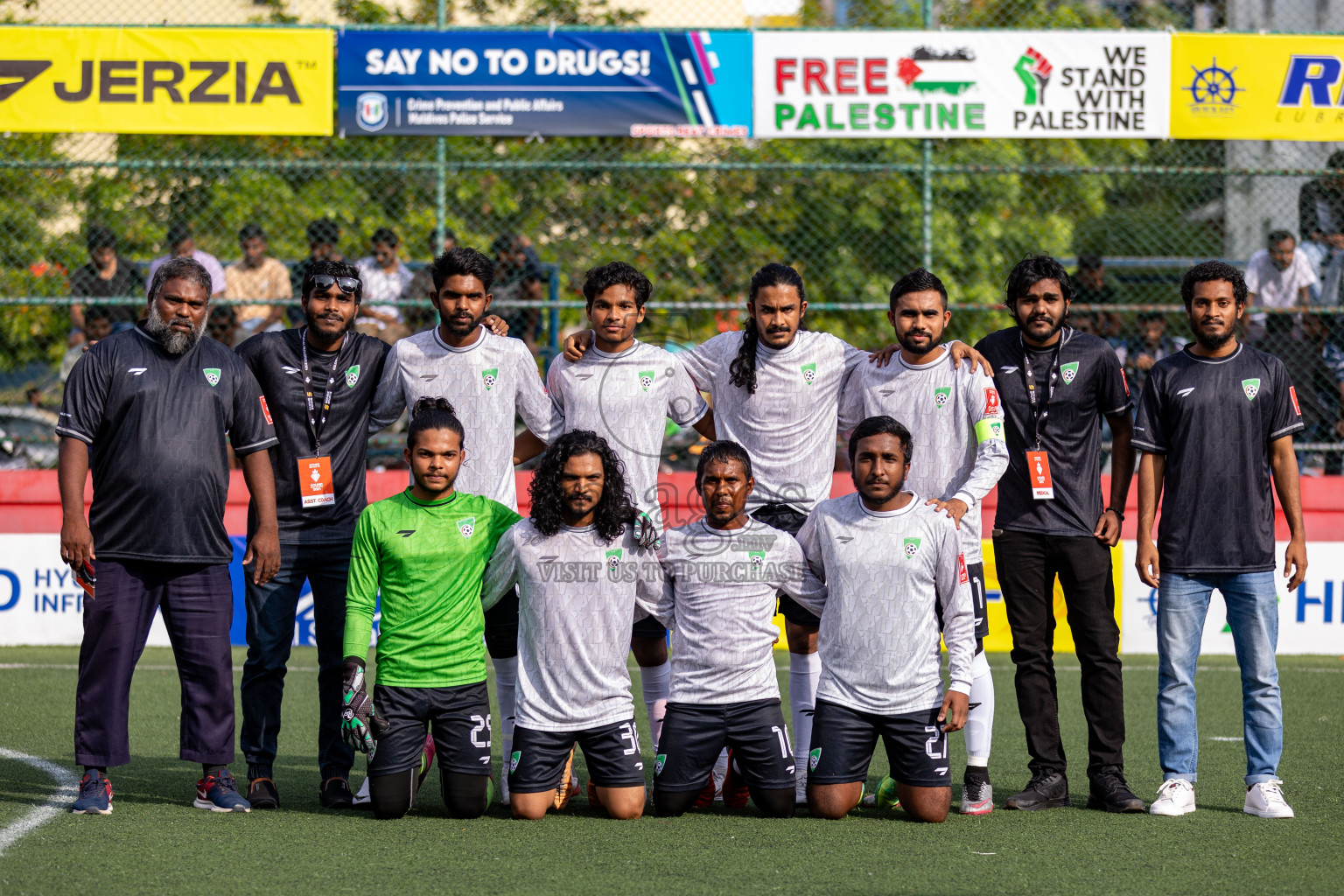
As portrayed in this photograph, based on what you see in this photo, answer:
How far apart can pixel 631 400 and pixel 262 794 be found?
2.20 meters

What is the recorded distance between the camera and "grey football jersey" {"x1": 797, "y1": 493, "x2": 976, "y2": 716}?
5.64 m

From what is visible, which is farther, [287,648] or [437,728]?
[287,648]

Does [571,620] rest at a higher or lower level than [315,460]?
lower

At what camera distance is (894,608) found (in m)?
5.65

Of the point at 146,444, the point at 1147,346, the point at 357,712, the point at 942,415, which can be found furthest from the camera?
the point at 1147,346

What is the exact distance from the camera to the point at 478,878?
4.69 meters

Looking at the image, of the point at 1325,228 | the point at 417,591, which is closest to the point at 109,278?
the point at 417,591

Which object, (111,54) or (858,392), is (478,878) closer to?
(858,392)

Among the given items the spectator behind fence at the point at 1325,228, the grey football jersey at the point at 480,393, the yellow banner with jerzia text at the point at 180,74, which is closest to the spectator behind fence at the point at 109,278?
the yellow banner with jerzia text at the point at 180,74

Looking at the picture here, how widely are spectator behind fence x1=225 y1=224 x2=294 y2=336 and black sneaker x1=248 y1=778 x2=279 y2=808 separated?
6.11m

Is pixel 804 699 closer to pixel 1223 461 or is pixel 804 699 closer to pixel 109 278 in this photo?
pixel 1223 461

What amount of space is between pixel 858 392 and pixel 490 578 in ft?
5.67

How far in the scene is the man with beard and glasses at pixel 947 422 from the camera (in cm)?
581

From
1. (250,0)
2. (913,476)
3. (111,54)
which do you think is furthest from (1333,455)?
(250,0)
